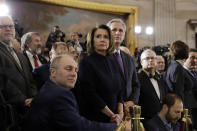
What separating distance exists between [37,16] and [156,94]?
8450 mm

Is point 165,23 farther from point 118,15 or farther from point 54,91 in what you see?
point 54,91

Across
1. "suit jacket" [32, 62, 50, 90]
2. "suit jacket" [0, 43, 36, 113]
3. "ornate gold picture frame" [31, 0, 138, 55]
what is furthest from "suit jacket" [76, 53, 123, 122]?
"ornate gold picture frame" [31, 0, 138, 55]

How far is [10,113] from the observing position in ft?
9.34

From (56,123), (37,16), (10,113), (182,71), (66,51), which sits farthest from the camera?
(37,16)

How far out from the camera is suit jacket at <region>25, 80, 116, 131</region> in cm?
238

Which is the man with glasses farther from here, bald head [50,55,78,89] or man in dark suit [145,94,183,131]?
bald head [50,55,78,89]

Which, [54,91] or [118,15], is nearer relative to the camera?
[54,91]

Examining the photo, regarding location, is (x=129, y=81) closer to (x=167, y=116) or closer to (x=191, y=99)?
(x=167, y=116)

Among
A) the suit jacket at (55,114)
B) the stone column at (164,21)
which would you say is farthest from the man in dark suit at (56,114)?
the stone column at (164,21)

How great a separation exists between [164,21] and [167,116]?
10512 millimetres

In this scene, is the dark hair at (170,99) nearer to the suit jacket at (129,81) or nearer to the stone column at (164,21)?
the suit jacket at (129,81)

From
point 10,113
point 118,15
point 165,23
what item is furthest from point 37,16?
point 10,113

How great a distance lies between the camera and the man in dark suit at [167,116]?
157 inches

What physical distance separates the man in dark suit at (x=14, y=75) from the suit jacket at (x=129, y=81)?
1.08 metres
